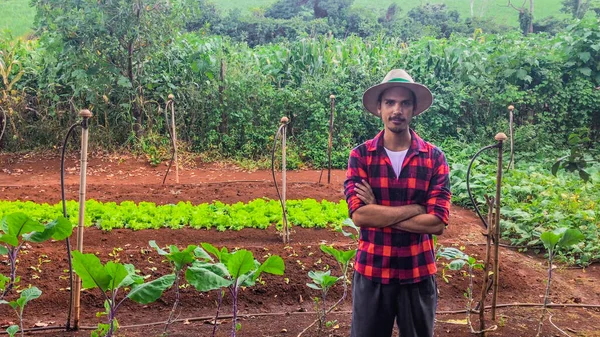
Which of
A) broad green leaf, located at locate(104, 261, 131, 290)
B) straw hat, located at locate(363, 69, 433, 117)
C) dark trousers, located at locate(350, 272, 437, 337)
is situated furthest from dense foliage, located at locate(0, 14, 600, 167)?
broad green leaf, located at locate(104, 261, 131, 290)

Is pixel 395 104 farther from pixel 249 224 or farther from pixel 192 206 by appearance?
pixel 192 206

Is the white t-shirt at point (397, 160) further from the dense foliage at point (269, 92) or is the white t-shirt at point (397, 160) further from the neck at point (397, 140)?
the dense foliage at point (269, 92)

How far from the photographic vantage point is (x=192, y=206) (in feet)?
21.3

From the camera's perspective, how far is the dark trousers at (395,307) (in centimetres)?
253

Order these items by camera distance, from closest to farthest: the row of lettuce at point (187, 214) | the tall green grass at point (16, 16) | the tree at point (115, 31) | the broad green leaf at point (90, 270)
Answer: the broad green leaf at point (90, 270)
the row of lettuce at point (187, 214)
the tree at point (115, 31)
the tall green grass at point (16, 16)

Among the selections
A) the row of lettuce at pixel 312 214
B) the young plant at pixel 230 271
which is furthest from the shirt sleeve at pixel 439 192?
the row of lettuce at pixel 312 214

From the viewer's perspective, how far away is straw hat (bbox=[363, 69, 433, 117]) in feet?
8.54

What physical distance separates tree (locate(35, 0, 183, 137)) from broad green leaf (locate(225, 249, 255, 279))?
8096mm

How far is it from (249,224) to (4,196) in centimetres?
354

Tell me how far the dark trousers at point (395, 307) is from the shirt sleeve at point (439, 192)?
0.33 metres

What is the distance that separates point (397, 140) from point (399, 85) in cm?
27

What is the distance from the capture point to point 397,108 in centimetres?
259

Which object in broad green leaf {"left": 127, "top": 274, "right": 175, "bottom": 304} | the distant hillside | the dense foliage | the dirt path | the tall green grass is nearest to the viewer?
broad green leaf {"left": 127, "top": 274, "right": 175, "bottom": 304}

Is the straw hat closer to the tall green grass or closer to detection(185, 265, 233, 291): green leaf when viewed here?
detection(185, 265, 233, 291): green leaf
